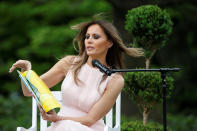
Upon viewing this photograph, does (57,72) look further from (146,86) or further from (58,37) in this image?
(58,37)

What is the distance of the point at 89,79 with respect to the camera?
3580 millimetres

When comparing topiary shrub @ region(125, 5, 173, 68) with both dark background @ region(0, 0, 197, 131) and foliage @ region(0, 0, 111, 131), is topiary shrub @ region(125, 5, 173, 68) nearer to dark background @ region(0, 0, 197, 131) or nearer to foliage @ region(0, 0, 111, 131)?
dark background @ region(0, 0, 197, 131)

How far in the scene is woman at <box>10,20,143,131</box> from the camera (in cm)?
342

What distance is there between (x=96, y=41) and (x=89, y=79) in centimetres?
30

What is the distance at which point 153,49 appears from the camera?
181 inches

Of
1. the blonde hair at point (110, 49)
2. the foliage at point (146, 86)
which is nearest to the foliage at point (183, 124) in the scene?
the foliage at point (146, 86)

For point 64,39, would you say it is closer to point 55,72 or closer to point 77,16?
point 77,16

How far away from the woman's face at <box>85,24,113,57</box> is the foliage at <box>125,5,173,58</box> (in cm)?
90

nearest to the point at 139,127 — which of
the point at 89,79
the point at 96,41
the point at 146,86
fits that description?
the point at 146,86

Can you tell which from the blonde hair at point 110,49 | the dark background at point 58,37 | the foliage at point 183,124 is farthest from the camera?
the dark background at point 58,37

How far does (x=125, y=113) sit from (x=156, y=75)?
2.62 meters

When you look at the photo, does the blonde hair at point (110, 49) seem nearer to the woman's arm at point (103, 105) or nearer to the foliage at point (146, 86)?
the woman's arm at point (103, 105)

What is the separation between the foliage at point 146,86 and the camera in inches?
172

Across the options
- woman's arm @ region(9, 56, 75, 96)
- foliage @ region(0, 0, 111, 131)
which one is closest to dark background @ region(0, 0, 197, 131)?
foliage @ region(0, 0, 111, 131)
